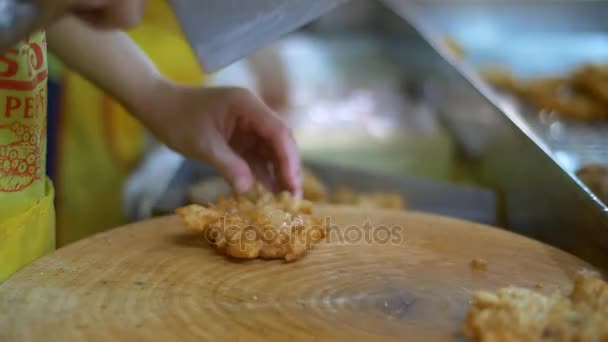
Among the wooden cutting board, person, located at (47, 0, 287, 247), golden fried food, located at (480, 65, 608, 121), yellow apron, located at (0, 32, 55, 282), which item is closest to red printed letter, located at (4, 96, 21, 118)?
yellow apron, located at (0, 32, 55, 282)

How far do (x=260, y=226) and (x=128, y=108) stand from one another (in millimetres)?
384

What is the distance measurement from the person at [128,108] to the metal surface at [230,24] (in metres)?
0.19

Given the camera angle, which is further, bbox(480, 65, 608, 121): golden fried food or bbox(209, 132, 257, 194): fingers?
bbox(480, 65, 608, 121): golden fried food

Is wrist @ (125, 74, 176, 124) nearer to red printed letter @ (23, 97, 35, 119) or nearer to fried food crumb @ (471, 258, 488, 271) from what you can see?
red printed letter @ (23, 97, 35, 119)

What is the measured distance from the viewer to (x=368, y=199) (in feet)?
5.27

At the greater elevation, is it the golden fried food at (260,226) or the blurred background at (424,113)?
the blurred background at (424,113)

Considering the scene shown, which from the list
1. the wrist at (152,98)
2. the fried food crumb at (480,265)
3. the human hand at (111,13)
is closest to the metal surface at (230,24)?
the human hand at (111,13)

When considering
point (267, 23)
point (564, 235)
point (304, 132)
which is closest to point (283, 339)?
point (267, 23)

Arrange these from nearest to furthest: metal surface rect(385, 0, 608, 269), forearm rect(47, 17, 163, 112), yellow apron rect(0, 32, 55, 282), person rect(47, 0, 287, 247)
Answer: yellow apron rect(0, 32, 55, 282) < metal surface rect(385, 0, 608, 269) < forearm rect(47, 17, 163, 112) < person rect(47, 0, 287, 247)

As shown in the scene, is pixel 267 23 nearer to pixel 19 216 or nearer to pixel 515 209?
pixel 19 216

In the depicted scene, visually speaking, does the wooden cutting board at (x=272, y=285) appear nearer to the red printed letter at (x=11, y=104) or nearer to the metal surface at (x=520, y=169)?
the metal surface at (x=520, y=169)

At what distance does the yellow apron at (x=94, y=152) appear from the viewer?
7.04ft

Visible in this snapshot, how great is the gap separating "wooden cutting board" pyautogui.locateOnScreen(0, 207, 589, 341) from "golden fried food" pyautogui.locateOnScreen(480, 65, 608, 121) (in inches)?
47.8

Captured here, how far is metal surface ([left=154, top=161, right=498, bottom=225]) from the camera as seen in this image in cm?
151
